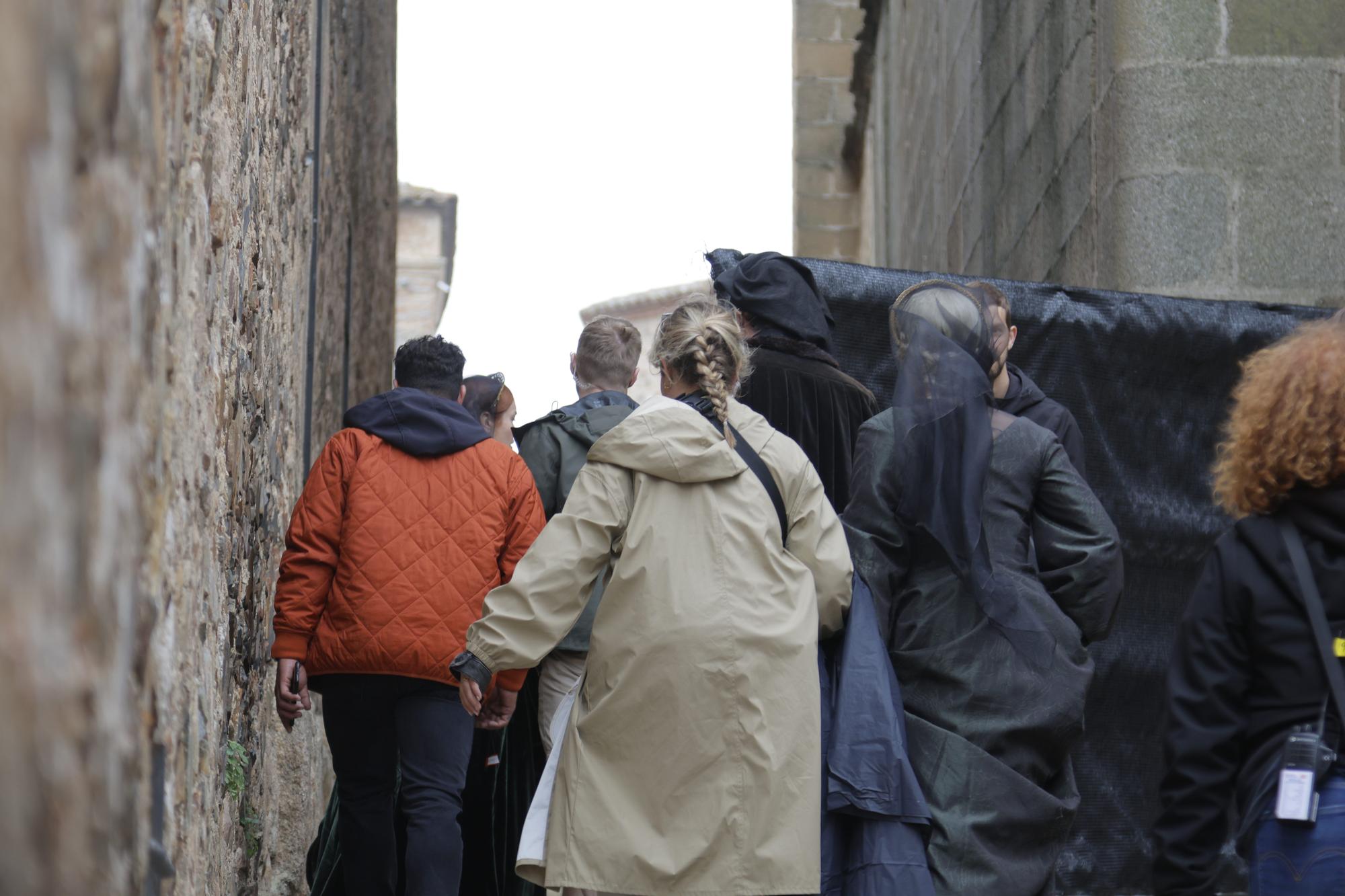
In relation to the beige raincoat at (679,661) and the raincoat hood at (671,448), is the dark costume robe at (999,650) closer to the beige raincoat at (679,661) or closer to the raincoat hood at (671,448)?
the beige raincoat at (679,661)

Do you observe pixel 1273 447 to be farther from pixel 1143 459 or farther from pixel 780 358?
pixel 1143 459

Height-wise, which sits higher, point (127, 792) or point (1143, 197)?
point (1143, 197)

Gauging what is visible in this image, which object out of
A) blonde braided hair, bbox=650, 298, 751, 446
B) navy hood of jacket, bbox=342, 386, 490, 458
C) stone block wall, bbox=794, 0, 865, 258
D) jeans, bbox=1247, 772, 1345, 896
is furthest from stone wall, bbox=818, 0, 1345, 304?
stone block wall, bbox=794, 0, 865, 258

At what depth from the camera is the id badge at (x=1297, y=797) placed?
8.32ft

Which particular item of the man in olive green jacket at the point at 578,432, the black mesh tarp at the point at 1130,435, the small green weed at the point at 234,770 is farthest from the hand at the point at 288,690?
the black mesh tarp at the point at 1130,435

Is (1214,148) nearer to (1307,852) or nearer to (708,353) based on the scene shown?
(708,353)

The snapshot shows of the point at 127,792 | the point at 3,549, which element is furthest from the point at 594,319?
the point at 3,549

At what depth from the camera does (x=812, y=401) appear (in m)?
4.45

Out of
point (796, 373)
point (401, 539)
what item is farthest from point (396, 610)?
point (796, 373)

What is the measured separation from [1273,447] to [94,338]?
196 cm

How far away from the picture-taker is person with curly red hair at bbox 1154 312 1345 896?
264 cm

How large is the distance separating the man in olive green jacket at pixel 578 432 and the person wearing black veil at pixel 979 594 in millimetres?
965

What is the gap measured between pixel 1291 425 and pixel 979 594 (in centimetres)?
101

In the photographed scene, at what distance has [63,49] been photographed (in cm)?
133
